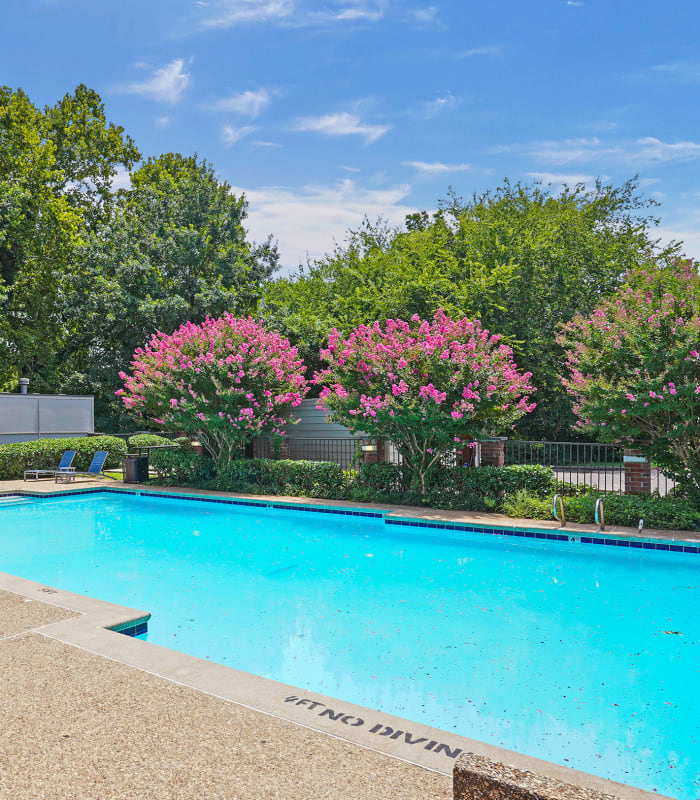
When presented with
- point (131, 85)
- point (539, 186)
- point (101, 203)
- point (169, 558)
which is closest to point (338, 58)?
point (131, 85)

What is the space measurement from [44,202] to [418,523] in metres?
21.1

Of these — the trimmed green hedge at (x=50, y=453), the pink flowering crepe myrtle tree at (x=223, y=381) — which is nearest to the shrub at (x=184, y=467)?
the pink flowering crepe myrtle tree at (x=223, y=381)

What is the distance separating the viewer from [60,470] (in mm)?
16406

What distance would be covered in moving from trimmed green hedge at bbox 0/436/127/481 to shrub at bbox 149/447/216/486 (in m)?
3.90

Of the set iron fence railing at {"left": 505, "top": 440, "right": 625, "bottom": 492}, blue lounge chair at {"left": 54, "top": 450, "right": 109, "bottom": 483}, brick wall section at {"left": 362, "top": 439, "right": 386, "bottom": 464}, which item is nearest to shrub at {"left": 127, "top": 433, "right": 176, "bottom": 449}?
blue lounge chair at {"left": 54, "top": 450, "right": 109, "bottom": 483}

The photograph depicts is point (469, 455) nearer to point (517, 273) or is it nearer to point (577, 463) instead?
point (577, 463)

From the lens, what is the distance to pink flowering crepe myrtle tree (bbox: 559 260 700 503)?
29.1 ft

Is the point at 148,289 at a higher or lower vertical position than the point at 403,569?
higher

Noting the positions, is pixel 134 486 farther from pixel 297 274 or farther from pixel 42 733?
pixel 297 274

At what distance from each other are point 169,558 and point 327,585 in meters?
2.92

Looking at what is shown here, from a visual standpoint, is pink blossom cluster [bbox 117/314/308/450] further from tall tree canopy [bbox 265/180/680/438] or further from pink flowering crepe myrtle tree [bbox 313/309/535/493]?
tall tree canopy [bbox 265/180/680/438]

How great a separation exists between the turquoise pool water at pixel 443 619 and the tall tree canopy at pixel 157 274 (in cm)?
1233

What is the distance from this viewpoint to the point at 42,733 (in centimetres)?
302

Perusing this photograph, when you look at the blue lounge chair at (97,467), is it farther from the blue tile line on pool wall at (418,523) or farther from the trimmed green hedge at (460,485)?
the trimmed green hedge at (460,485)
